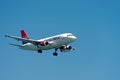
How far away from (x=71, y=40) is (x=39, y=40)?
47.0 ft

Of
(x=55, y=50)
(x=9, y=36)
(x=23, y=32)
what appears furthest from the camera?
(x=23, y=32)

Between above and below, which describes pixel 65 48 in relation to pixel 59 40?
below

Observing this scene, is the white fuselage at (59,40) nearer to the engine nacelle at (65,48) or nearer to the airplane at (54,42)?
the airplane at (54,42)

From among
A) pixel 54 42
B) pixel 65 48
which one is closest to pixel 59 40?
pixel 54 42

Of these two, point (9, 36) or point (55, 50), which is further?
point (55, 50)

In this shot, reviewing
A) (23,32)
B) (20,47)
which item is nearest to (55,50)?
(20,47)

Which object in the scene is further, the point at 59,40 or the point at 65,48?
the point at 65,48

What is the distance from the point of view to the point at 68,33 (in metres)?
141

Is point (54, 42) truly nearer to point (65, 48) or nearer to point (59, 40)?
point (59, 40)

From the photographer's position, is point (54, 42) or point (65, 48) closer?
point (54, 42)

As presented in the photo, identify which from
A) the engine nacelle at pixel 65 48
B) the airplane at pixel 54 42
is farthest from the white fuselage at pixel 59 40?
the engine nacelle at pixel 65 48

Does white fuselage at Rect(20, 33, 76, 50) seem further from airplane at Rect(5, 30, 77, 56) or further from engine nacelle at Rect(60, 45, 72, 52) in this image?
engine nacelle at Rect(60, 45, 72, 52)

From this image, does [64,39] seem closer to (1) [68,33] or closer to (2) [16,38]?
(1) [68,33]

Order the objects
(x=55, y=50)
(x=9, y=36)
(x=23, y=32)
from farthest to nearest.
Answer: (x=23, y=32)
(x=55, y=50)
(x=9, y=36)
